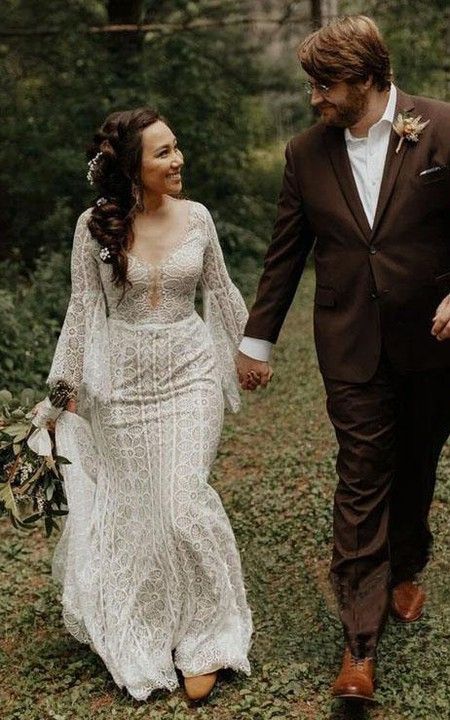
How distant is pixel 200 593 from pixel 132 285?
1227mm

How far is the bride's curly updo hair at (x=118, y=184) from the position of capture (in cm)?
434

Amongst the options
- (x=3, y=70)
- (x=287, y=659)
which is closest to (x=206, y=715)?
(x=287, y=659)

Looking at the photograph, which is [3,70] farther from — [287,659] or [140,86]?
[287,659]

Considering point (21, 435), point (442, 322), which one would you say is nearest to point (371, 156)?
point (442, 322)

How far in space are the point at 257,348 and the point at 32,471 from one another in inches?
40.5

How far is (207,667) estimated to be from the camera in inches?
169

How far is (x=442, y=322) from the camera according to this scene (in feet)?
12.7

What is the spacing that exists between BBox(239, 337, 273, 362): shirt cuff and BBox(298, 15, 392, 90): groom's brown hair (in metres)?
1.06

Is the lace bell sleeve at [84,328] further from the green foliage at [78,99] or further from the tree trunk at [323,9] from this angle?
the tree trunk at [323,9]

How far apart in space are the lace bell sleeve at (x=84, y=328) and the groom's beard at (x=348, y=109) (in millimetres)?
1050

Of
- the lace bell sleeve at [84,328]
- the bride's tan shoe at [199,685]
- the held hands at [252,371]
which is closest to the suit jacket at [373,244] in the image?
the held hands at [252,371]

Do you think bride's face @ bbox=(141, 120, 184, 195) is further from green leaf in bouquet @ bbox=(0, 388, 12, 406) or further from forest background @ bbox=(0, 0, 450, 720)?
forest background @ bbox=(0, 0, 450, 720)

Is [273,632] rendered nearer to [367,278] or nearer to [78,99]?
[367,278]

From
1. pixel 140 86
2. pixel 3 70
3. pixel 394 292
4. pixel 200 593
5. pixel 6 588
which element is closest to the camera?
pixel 394 292
